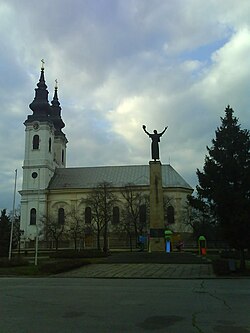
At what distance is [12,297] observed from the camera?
1258cm

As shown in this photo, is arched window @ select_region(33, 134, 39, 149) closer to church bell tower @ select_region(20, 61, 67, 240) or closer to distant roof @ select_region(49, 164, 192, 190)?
church bell tower @ select_region(20, 61, 67, 240)

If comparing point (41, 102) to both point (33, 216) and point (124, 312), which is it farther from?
point (124, 312)

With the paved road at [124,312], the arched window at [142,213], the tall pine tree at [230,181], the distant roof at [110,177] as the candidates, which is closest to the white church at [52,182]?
the distant roof at [110,177]

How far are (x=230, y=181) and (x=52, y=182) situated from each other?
2611 inches

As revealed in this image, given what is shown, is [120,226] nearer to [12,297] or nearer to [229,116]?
[229,116]

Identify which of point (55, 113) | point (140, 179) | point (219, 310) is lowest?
point (219, 310)

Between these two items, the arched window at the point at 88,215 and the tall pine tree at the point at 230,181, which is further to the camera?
Answer: the arched window at the point at 88,215

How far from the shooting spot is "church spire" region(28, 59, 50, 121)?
261 ft

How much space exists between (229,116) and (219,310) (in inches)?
715

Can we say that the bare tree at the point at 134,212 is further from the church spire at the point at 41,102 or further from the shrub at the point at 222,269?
the shrub at the point at 222,269

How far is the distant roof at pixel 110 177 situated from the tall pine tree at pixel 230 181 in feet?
191

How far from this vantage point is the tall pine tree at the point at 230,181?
2409 centimetres

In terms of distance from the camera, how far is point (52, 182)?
87.4 meters

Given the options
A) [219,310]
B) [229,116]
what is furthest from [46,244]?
[219,310]
